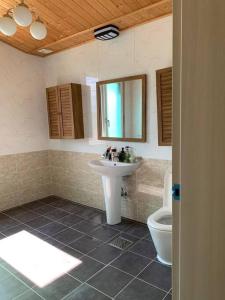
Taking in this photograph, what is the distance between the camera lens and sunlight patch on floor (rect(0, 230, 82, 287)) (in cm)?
201

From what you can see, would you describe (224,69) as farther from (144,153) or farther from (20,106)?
(20,106)

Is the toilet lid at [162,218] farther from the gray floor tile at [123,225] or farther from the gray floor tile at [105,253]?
the gray floor tile at [123,225]

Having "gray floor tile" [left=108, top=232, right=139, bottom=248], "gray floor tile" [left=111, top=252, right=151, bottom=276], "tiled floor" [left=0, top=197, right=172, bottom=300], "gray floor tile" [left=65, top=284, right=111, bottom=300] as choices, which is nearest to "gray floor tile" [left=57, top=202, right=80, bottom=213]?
"tiled floor" [left=0, top=197, right=172, bottom=300]

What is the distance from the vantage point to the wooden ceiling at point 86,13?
2.27 m

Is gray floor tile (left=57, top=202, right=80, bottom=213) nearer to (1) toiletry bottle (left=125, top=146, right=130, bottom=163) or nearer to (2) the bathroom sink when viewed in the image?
(2) the bathroom sink

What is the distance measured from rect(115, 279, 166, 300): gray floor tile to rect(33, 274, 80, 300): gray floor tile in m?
0.39

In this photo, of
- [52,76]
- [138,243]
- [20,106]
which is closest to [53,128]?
[20,106]

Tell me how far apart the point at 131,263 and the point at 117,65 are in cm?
224

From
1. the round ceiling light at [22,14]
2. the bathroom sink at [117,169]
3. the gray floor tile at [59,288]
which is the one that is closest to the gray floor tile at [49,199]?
the bathroom sink at [117,169]

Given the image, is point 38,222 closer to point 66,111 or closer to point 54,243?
point 54,243

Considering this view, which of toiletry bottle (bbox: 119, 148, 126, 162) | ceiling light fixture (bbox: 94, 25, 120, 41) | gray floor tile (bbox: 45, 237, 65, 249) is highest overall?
ceiling light fixture (bbox: 94, 25, 120, 41)

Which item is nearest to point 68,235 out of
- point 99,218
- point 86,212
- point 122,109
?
point 99,218

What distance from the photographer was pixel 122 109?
2.92 m

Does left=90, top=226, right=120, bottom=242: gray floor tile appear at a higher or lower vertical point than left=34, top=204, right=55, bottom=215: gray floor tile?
lower
